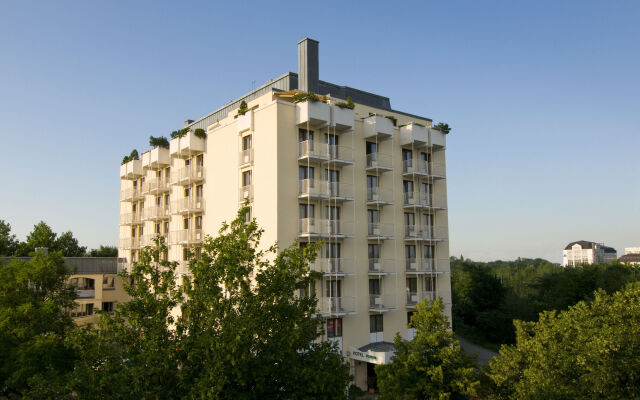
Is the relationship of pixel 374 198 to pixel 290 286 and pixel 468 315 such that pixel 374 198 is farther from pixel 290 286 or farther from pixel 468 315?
pixel 468 315

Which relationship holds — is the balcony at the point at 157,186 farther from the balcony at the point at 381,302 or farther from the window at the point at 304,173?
the balcony at the point at 381,302

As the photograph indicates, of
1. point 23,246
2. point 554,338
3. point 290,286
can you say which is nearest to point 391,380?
point 554,338

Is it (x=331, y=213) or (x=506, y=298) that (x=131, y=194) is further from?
(x=506, y=298)

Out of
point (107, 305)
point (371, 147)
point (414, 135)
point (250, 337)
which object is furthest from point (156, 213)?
point (250, 337)

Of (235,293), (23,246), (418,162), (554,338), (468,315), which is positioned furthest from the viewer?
(23,246)

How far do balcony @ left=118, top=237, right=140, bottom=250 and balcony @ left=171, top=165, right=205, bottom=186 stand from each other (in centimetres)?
1348

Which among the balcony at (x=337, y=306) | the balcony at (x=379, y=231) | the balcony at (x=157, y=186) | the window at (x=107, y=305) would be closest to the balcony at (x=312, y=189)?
the balcony at (x=379, y=231)

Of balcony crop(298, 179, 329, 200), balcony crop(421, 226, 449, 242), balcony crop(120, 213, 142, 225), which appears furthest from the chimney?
balcony crop(120, 213, 142, 225)

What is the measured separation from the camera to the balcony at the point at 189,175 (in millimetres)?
39906

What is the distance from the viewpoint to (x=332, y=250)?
33688 mm

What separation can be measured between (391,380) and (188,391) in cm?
1191

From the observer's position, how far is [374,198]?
35844mm

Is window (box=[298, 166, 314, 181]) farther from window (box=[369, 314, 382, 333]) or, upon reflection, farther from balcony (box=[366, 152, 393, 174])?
window (box=[369, 314, 382, 333])

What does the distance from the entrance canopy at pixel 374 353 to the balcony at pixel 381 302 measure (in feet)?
8.00
